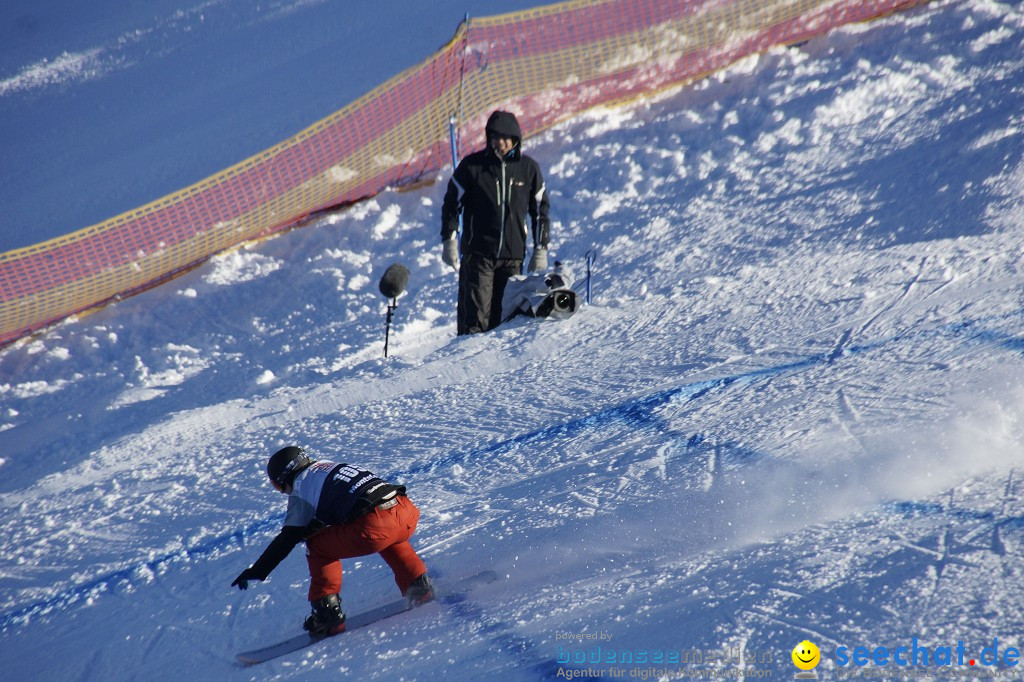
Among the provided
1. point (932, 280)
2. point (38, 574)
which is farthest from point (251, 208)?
point (932, 280)

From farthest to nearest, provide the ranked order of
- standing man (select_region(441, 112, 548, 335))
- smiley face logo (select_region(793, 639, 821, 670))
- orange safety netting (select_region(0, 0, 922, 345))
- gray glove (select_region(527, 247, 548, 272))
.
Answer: orange safety netting (select_region(0, 0, 922, 345)) → gray glove (select_region(527, 247, 548, 272)) → standing man (select_region(441, 112, 548, 335)) → smiley face logo (select_region(793, 639, 821, 670))

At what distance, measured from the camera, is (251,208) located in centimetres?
790

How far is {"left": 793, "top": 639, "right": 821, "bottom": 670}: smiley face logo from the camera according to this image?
270 centimetres

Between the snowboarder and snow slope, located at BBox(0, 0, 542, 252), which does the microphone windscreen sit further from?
snow slope, located at BBox(0, 0, 542, 252)

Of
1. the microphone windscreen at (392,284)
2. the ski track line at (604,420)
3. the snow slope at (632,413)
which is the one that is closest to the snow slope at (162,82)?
the snow slope at (632,413)

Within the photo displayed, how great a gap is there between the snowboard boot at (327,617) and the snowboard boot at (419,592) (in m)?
0.28

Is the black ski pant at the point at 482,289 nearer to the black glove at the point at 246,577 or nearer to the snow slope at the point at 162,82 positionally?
the black glove at the point at 246,577

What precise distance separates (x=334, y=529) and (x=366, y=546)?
0.14 meters

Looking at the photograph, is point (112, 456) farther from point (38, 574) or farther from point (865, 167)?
point (865, 167)

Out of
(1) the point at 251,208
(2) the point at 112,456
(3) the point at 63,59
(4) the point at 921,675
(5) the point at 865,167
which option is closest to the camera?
(4) the point at 921,675

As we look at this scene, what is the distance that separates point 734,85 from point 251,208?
15.9 feet

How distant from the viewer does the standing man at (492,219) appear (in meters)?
5.51

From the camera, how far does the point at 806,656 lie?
8.95 feet

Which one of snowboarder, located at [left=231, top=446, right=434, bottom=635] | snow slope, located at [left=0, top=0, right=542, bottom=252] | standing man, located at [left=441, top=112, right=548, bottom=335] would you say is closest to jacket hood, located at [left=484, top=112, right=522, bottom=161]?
standing man, located at [left=441, top=112, right=548, bottom=335]
